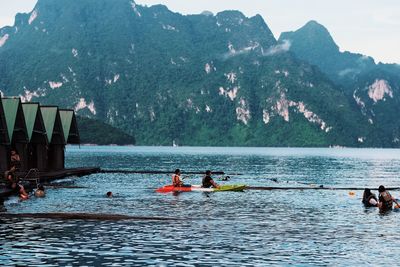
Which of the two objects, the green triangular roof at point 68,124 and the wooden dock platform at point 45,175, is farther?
the green triangular roof at point 68,124

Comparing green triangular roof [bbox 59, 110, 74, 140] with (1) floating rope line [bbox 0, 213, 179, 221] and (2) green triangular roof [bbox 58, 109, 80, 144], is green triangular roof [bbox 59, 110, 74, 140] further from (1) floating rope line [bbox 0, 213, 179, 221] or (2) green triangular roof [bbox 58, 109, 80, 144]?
(1) floating rope line [bbox 0, 213, 179, 221]

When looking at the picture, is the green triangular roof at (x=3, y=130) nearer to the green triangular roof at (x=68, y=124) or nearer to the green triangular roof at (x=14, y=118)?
the green triangular roof at (x=14, y=118)

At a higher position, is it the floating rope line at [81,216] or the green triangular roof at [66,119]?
the green triangular roof at [66,119]

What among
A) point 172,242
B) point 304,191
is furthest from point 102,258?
point 304,191

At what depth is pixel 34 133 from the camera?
291 ft

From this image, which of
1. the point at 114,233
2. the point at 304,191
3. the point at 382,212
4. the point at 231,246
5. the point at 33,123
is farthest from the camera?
the point at 33,123

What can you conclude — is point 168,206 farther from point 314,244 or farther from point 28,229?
point 314,244

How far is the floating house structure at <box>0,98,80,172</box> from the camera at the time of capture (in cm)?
7588

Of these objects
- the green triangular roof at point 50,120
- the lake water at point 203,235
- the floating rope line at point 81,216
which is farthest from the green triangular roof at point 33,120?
the floating rope line at point 81,216

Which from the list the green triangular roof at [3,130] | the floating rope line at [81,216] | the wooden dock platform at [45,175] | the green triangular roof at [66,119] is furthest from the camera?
the green triangular roof at [66,119]

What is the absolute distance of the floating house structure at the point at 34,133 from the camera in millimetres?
75875

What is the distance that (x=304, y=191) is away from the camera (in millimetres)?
78125

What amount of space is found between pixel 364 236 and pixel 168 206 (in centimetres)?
1970

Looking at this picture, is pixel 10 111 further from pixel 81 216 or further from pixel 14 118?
pixel 81 216
